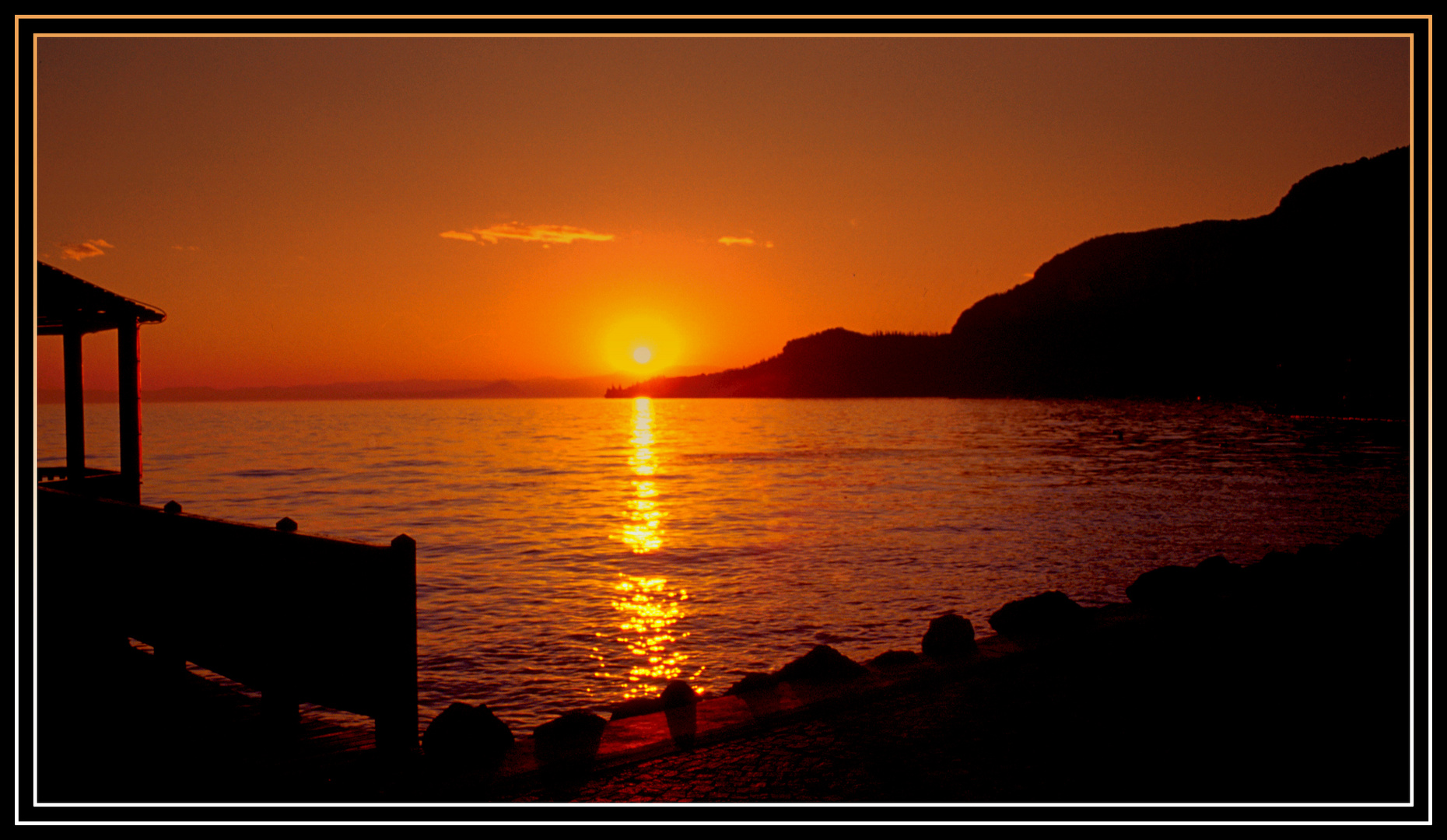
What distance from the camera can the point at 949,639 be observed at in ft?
25.3

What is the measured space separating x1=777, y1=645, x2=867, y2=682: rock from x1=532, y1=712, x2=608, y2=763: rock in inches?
62.9

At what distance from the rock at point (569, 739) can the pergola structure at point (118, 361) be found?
28.1 feet

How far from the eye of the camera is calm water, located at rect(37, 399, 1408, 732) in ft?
40.5

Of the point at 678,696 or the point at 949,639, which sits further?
the point at 949,639

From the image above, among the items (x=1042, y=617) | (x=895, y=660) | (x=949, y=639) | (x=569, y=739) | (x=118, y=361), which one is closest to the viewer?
(x=569, y=739)

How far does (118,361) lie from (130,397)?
536 millimetres

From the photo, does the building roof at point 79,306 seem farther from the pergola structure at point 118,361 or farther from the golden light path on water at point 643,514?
the golden light path on water at point 643,514

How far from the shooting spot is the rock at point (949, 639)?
7555 mm

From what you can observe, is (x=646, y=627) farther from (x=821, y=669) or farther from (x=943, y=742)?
(x=943, y=742)

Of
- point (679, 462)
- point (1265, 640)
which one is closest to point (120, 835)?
point (1265, 640)

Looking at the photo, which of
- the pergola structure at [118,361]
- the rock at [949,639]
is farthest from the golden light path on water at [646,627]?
the pergola structure at [118,361]

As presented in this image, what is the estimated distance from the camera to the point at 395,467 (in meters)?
54.0

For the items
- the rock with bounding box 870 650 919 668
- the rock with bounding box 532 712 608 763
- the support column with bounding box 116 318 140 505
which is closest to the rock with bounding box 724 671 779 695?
the rock with bounding box 870 650 919 668

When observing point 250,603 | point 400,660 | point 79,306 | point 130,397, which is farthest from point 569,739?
point 130,397
